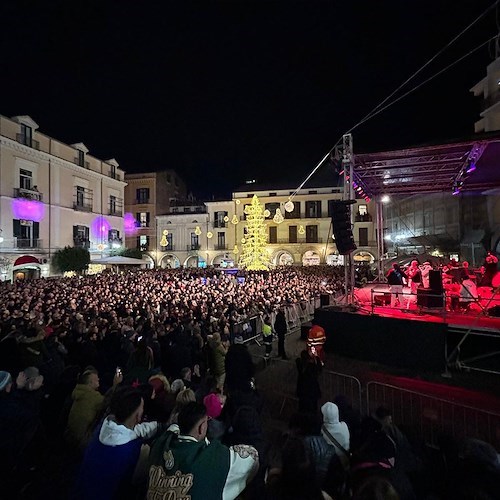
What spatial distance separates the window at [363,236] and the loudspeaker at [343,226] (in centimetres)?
3381

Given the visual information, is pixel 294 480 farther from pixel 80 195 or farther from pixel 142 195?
pixel 142 195

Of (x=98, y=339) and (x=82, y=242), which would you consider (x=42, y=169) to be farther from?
(x=98, y=339)

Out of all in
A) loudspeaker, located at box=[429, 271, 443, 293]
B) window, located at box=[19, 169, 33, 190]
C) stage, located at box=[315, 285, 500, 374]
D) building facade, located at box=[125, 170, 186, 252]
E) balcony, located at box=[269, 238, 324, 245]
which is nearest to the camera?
stage, located at box=[315, 285, 500, 374]

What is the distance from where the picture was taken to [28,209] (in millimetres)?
27516

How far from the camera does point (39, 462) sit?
4.32 m

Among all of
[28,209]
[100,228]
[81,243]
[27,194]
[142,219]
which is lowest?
[81,243]

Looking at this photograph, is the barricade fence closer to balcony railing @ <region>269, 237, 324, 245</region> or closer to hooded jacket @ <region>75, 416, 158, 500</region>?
hooded jacket @ <region>75, 416, 158, 500</region>

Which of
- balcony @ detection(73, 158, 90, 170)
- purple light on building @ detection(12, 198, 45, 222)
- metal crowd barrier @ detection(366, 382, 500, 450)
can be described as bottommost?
metal crowd barrier @ detection(366, 382, 500, 450)

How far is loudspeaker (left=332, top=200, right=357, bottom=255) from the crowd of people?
4.43 m

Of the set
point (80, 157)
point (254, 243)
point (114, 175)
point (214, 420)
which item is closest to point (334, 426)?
point (214, 420)

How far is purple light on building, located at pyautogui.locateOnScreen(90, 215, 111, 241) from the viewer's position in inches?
1387

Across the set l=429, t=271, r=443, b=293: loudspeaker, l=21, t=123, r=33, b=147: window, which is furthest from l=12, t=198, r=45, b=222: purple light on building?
l=429, t=271, r=443, b=293: loudspeaker

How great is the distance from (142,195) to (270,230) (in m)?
19.0

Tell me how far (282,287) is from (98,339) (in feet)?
35.4
